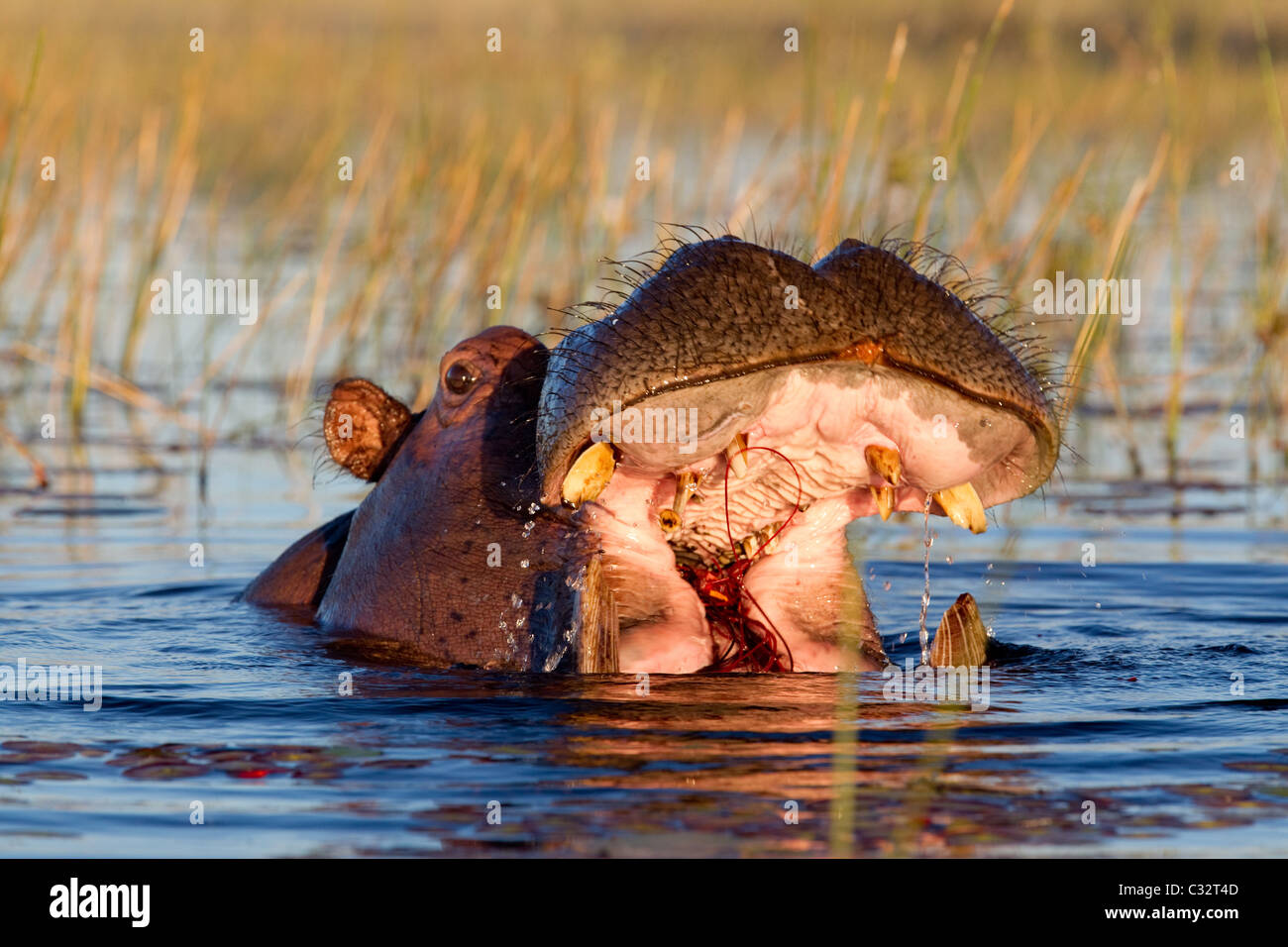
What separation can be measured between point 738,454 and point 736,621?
67 centimetres

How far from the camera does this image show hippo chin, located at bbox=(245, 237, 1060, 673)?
400 cm

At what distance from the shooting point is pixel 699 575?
15.6ft

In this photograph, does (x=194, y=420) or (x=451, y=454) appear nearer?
(x=451, y=454)

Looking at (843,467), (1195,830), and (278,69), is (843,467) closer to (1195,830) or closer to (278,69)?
(1195,830)

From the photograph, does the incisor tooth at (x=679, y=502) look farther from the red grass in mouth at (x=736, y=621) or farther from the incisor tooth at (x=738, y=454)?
the red grass in mouth at (x=736, y=621)

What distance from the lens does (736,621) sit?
15.7 feet

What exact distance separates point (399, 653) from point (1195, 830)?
205 centimetres

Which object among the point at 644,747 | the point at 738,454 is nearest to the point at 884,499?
the point at 738,454

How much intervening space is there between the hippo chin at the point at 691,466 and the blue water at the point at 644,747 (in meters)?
0.15

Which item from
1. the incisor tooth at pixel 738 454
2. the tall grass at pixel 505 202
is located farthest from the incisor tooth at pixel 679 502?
the tall grass at pixel 505 202

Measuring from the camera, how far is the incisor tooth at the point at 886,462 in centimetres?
421
